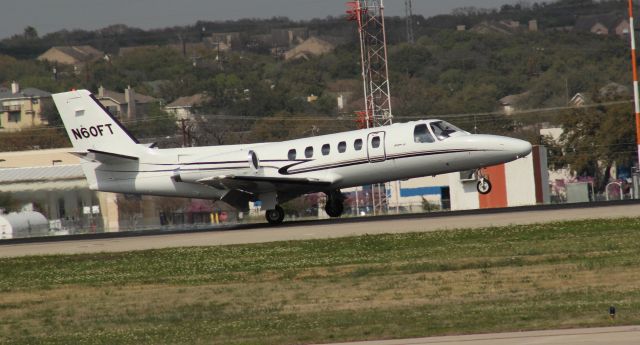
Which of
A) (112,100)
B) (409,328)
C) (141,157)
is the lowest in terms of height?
(409,328)

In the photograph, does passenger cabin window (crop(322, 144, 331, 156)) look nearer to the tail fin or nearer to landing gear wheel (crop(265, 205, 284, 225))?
landing gear wheel (crop(265, 205, 284, 225))

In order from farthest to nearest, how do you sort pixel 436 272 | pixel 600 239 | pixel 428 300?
pixel 600 239 < pixel 436 272 < pixel 428 300

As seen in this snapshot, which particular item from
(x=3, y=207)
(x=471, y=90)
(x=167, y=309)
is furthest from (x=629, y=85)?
(x=167, y=309)

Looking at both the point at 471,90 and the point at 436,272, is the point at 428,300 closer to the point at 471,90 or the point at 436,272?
the point at 436,272

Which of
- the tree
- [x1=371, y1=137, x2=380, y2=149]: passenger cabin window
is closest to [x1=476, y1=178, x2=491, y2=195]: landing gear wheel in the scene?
[x1=371, y1=137, x2=380, y2=149]: passenger cabin window

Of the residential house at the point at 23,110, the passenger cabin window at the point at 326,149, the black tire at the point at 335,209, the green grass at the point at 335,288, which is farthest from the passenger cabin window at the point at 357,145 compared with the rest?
the residential house at the point at 23,110

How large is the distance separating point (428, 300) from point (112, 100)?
13108cm

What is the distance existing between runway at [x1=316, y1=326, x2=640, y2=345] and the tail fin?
24.9 meters

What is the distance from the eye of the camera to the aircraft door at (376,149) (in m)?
37.8

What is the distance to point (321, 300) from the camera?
22.6 m

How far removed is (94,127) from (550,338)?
1066 inches

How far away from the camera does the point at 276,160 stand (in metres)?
39.1

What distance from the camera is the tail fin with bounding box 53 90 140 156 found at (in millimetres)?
41281

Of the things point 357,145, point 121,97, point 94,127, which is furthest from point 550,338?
point 121,97
